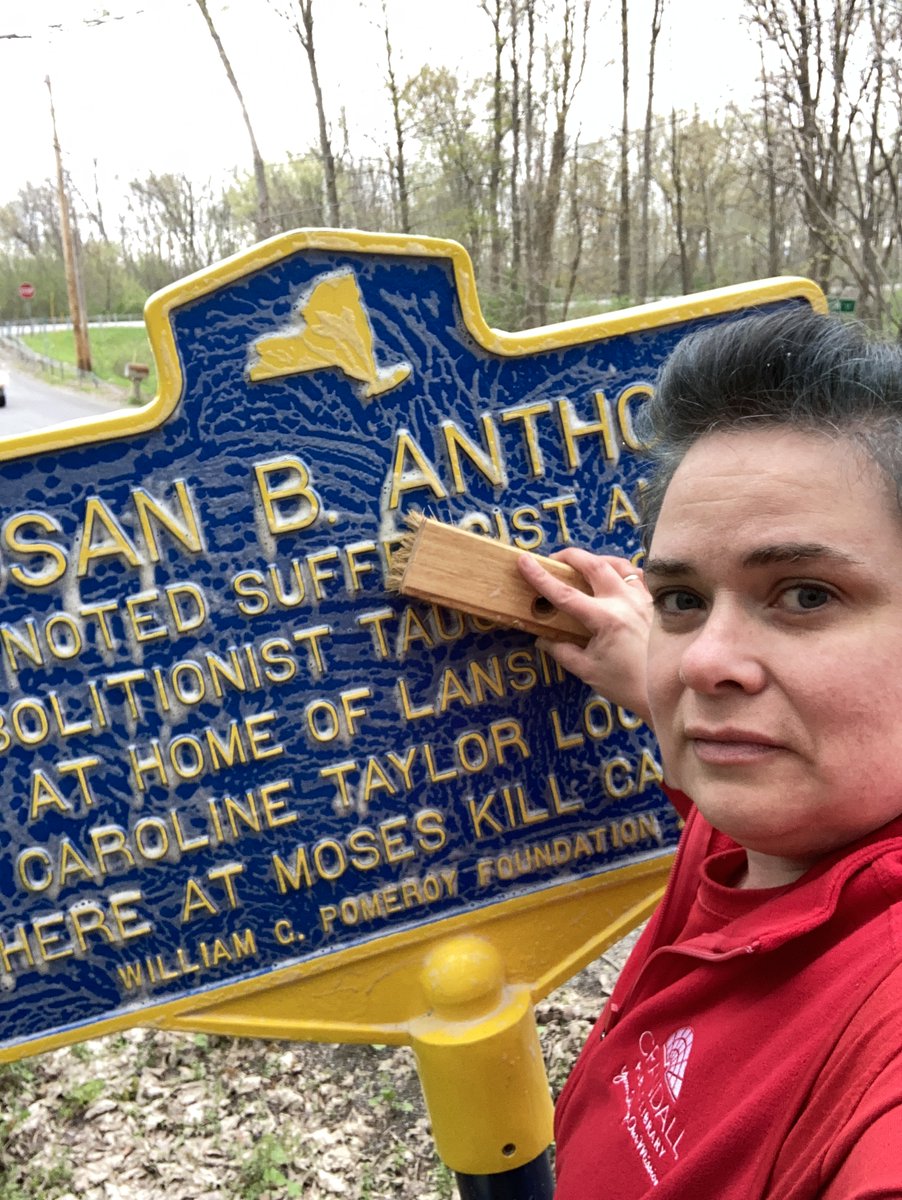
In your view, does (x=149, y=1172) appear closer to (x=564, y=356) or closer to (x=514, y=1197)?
(x=514, y=1197)

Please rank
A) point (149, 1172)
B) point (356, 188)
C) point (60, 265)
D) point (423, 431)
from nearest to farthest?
point (423, 431)
point (149, 1172)
point (356, 188)
point (60, 265)

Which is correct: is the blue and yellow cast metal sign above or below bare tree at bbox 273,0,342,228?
below

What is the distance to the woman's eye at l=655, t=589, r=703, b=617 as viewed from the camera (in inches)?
43.8

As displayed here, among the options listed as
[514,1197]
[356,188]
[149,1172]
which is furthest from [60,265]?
[514,1197]

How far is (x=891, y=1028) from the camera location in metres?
0.78

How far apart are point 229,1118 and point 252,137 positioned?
8512 mm

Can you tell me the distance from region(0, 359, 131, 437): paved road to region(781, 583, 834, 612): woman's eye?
933 cm

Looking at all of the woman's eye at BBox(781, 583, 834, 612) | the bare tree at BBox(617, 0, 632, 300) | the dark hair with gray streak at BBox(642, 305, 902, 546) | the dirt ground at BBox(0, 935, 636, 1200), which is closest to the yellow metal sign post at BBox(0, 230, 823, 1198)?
the dark hair with gray streak at BBox(642, 305, 902, 546)

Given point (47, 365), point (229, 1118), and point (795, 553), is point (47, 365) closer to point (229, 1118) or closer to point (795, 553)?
point (229, 1118)

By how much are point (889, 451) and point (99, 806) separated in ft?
4.17

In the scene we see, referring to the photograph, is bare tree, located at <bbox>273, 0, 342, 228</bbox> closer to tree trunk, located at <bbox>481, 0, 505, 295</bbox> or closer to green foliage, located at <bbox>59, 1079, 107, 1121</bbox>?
tree trunk, located at <bbox>481, 0, 505, 295</bbox>

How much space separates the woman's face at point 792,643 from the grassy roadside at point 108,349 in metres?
12.6

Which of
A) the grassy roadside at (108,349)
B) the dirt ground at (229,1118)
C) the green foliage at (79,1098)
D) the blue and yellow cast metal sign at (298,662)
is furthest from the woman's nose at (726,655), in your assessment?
the grassy roadside at (108,349)

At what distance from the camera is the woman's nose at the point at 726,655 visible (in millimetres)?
983
